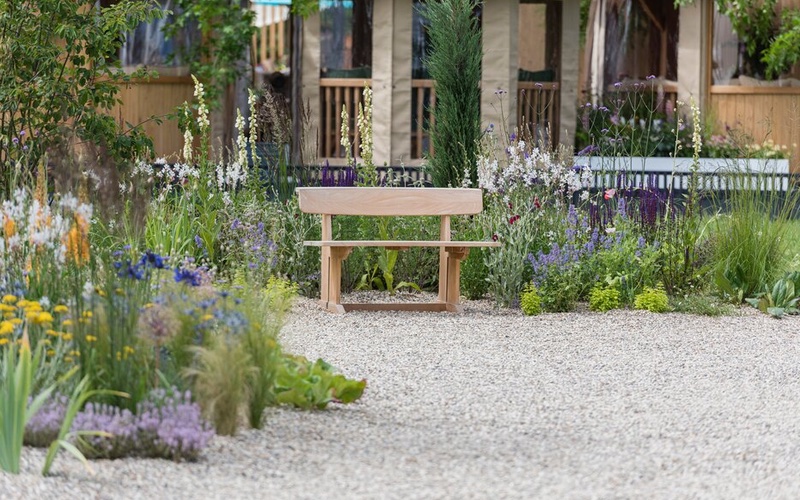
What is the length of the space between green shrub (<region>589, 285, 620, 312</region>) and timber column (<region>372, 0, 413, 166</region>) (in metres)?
7.11

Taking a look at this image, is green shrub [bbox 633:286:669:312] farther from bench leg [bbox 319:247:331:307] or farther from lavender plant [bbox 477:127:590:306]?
bench leg [bbox 319:247:331:307]

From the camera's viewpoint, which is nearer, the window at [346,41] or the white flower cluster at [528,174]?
the white flower cluster at [528,174]

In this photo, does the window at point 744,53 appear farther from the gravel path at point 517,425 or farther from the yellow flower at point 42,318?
the yellow flower at point 42,318

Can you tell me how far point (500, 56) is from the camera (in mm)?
14969

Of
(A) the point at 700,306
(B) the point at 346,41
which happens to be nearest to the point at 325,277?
(A) the point at 700,306

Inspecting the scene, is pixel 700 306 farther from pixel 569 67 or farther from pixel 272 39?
pixel 272 39

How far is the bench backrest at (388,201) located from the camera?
8031mm

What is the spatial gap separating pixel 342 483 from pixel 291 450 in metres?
0.44

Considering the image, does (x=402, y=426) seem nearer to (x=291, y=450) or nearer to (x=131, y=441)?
(x=291, y=450)

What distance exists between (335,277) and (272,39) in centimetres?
1005

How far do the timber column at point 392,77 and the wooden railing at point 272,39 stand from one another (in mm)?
2051

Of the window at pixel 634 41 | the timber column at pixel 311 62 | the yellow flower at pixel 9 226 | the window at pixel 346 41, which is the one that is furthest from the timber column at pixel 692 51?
the yellow flower at pixel 9 226

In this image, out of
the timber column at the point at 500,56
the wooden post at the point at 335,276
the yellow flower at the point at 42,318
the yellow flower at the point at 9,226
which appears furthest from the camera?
the timber column at the point at 500,56


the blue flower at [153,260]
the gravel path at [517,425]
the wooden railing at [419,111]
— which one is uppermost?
the wooden railing at [419,111]
